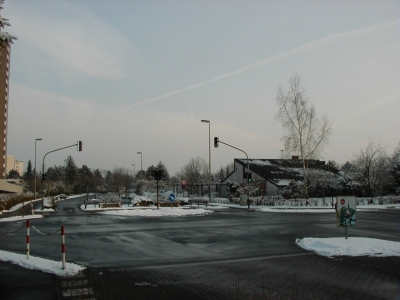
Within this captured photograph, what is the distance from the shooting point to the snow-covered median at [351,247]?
34.7 feet

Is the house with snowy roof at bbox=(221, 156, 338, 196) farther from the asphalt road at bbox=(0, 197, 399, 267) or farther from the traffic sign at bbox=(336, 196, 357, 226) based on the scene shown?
the traffic sign at bbox=(336, 196, 357, 226)

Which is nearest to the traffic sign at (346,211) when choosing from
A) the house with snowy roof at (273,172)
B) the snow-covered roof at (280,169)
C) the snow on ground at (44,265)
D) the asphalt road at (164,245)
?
the asphalt road at (164,245)

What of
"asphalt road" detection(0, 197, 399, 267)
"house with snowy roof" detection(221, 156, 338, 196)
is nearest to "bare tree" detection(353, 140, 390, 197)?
"house with snowy roof" detection(221, 156, 338, 196)

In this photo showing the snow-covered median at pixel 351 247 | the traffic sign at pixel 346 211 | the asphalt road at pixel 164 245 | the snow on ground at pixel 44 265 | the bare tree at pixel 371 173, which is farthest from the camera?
the bare tree at pixel 371 173

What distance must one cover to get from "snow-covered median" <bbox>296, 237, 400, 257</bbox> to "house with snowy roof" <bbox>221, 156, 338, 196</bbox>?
3611cm

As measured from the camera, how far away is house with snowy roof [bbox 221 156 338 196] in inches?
2066

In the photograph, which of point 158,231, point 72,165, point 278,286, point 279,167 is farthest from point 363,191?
point 72,165

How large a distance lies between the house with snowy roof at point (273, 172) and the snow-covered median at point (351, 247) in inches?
1422

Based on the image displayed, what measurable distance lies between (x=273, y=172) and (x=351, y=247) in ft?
152

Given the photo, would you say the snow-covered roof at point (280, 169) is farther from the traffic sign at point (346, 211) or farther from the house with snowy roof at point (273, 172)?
the traffic sign at point (346, 211)

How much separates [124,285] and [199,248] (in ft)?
16.5

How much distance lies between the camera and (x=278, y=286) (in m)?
7.22

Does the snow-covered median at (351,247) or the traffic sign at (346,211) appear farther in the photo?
the traffic sign at (346,211)

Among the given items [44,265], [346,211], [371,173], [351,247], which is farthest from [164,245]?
[371,173]
